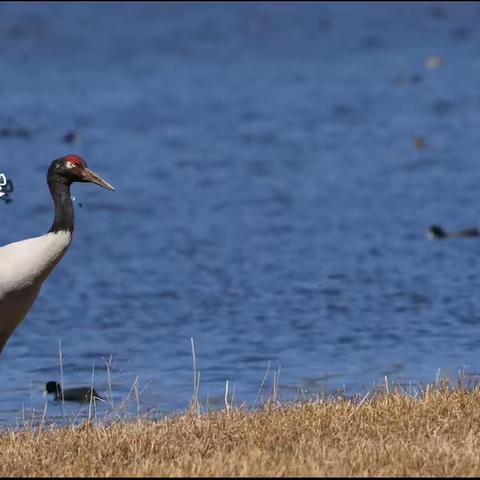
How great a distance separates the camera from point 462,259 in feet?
54.4

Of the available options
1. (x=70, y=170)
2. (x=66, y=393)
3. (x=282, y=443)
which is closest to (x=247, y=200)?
(x=66, y=393)

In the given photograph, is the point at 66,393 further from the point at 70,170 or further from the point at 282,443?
the point at 282,443

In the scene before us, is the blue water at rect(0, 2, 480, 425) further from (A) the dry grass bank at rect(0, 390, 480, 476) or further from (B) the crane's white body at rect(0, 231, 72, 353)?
(A) the dry grass bank at rect(0, 390, 480, 476)

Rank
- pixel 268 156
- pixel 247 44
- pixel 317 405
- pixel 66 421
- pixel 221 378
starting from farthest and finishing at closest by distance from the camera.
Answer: pixel 247 44 < pixel 268 156 < pixel 221 378 < pixel 66 421 < pixel 317 405

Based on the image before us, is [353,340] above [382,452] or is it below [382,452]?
below

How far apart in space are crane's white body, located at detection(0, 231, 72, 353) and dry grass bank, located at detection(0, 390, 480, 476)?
0.78 meters

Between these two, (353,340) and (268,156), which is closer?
(353,340)

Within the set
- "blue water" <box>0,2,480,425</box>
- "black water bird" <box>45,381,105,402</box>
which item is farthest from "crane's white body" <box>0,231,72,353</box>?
"black water bird" <box>45,381,105,402</box>

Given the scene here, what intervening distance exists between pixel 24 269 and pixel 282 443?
75.9 inches

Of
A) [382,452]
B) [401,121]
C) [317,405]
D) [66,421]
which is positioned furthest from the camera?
[401,121]

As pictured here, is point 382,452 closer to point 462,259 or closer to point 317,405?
point 317,405

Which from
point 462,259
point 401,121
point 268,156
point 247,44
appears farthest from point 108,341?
point 247,44

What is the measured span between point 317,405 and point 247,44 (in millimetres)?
25078

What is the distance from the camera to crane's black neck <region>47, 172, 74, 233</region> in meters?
9.41
